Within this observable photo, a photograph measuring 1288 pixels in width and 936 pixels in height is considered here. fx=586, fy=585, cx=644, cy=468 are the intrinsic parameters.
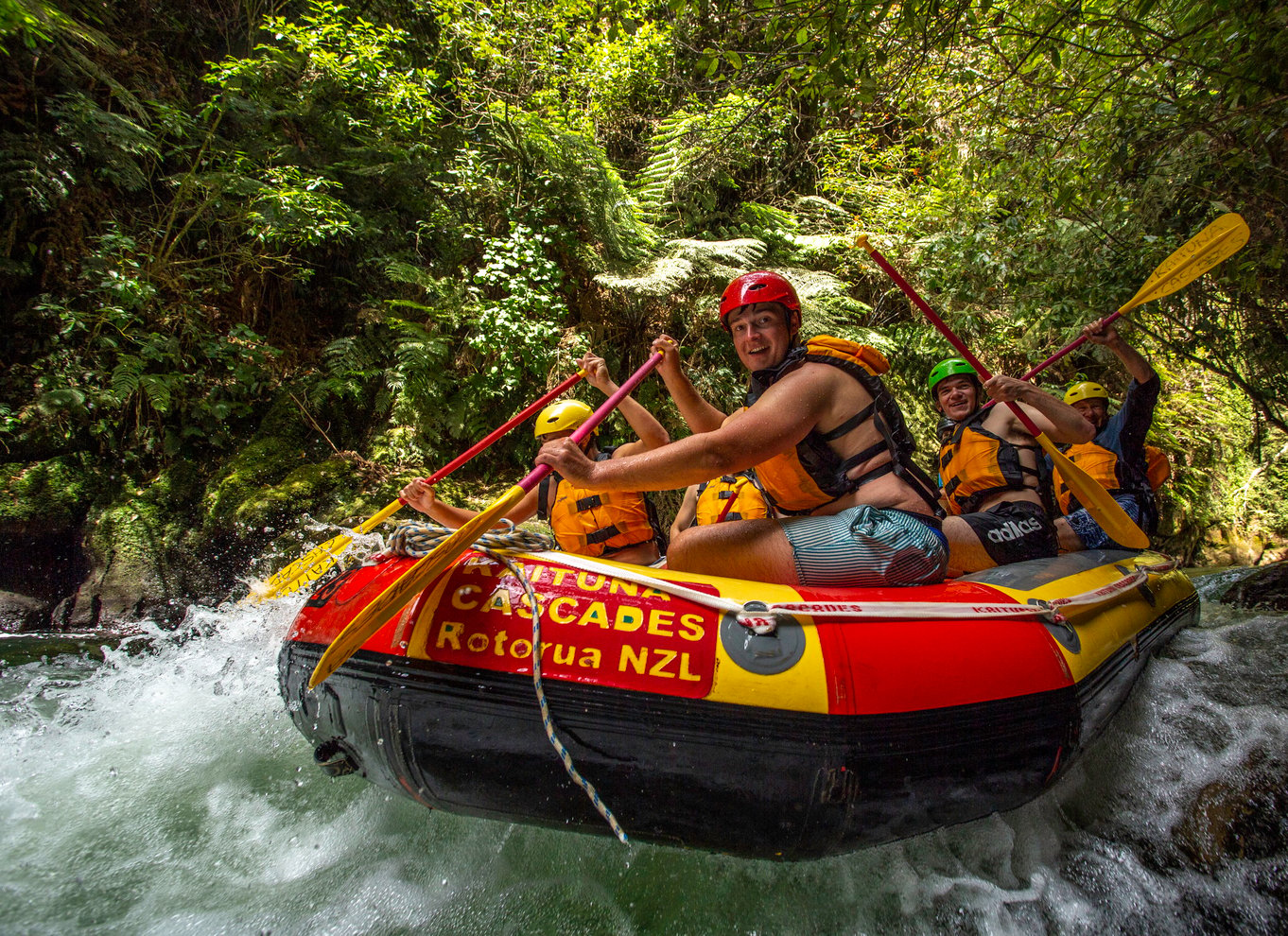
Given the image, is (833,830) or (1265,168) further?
(1265,168)

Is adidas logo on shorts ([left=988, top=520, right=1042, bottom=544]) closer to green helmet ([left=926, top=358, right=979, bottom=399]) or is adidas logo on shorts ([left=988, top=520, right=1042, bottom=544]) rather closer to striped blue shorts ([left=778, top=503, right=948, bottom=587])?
green helmet ([left=926, top=358, right=979, bottom=399])

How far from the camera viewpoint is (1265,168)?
11.6 ft

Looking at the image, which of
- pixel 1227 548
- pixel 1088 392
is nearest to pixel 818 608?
pixel 1088 392

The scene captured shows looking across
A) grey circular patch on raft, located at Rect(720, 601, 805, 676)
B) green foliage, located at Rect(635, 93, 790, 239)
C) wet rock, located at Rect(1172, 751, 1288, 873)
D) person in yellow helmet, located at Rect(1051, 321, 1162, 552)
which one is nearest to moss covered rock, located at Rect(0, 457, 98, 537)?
grey circular patch on raft, located at Rect(720, 601, 805, 676)

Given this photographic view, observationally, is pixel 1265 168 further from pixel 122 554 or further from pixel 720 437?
pixel 122 554

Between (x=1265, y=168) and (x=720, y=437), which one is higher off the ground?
(x=1265, y=168)

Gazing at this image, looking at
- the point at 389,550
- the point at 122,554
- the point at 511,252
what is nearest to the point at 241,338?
the point at 122,554

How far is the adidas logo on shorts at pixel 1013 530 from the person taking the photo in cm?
318

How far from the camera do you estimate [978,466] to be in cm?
351

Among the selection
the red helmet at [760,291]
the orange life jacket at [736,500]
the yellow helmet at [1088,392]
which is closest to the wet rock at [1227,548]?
the yellow helmet at [1088,392]

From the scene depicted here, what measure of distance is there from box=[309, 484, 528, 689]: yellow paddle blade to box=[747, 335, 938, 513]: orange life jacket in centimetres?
115

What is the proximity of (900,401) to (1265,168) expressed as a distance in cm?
393

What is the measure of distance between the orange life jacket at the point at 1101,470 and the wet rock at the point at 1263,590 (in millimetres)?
1164

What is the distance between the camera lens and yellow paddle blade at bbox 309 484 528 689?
1672 millimetres
